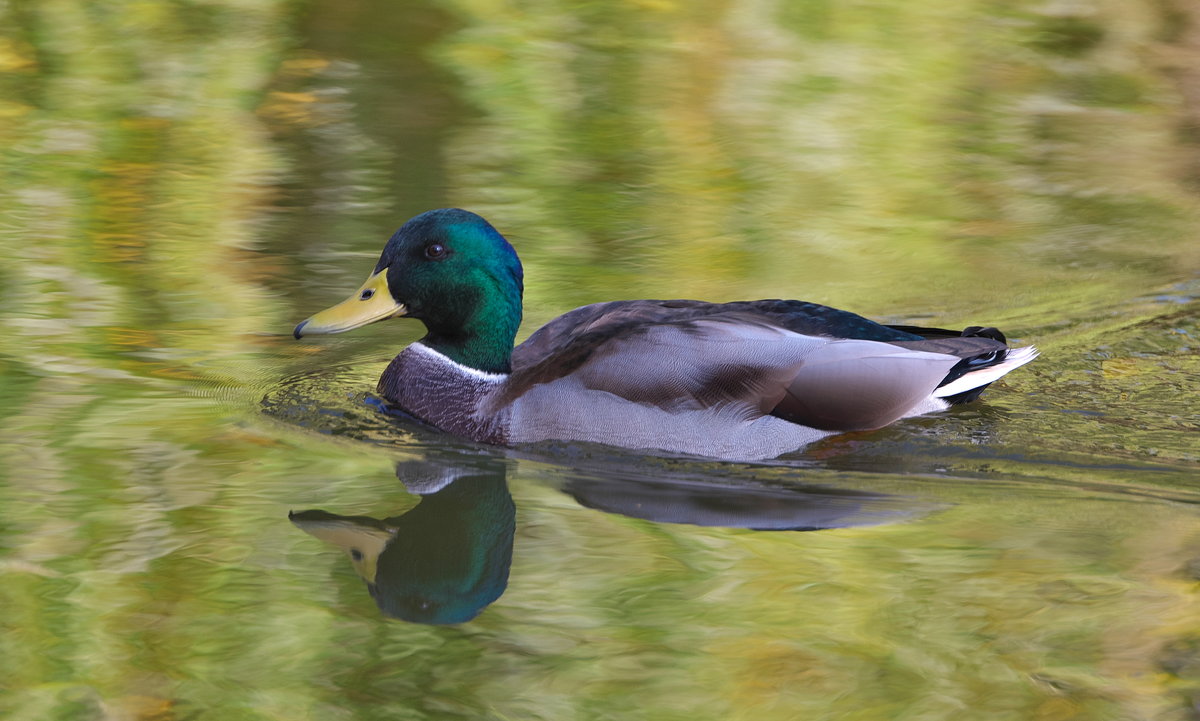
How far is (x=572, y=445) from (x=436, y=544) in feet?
2.96

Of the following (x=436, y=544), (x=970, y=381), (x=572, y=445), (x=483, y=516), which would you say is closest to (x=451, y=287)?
(x=572, y=445)

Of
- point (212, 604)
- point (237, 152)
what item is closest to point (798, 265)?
point (237, 152)

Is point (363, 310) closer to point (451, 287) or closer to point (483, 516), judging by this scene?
point (451, 287)

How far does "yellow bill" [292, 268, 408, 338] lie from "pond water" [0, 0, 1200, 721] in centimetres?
43

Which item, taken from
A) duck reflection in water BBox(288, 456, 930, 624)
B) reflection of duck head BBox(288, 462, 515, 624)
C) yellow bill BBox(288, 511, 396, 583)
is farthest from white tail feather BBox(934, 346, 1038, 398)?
yellow bill BBox(288, 511, 396, 583)

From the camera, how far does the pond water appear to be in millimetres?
4344

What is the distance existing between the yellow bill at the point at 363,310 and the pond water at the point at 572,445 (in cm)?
43

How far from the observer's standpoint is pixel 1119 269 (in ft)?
28.9

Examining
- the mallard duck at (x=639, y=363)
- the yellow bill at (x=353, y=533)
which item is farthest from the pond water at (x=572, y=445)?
the mallard duck at (x=639, y=363)

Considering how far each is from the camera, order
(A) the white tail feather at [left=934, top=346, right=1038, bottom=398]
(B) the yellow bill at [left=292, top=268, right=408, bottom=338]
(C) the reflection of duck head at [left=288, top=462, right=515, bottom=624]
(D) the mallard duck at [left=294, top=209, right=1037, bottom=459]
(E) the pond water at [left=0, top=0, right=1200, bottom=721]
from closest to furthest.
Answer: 1. (E) the pond water at [left=0, top=0, right=1200, bottom=721]
2. (C) the reflection of duck head at [left=288, top=462, right=515, bottom=624]
3. (D) the mallard duck at [left=294, top=209, right=1037, bottom=459]
4. (B) the yellow bill at [left=292, top=268, right=408, bottom=338]
5. (A) the white tail feather at [left=934, top=346, right=1038, bottom=398]

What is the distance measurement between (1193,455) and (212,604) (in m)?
3.62

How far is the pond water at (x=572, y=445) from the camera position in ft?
14.3

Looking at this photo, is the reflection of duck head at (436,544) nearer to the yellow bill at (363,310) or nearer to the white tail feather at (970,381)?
the yellow bill at (363,310)

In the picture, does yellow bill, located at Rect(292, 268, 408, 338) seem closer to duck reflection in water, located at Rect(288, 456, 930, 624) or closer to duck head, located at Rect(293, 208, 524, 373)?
duck head, located at Rect(293, 208, 524, 373)
